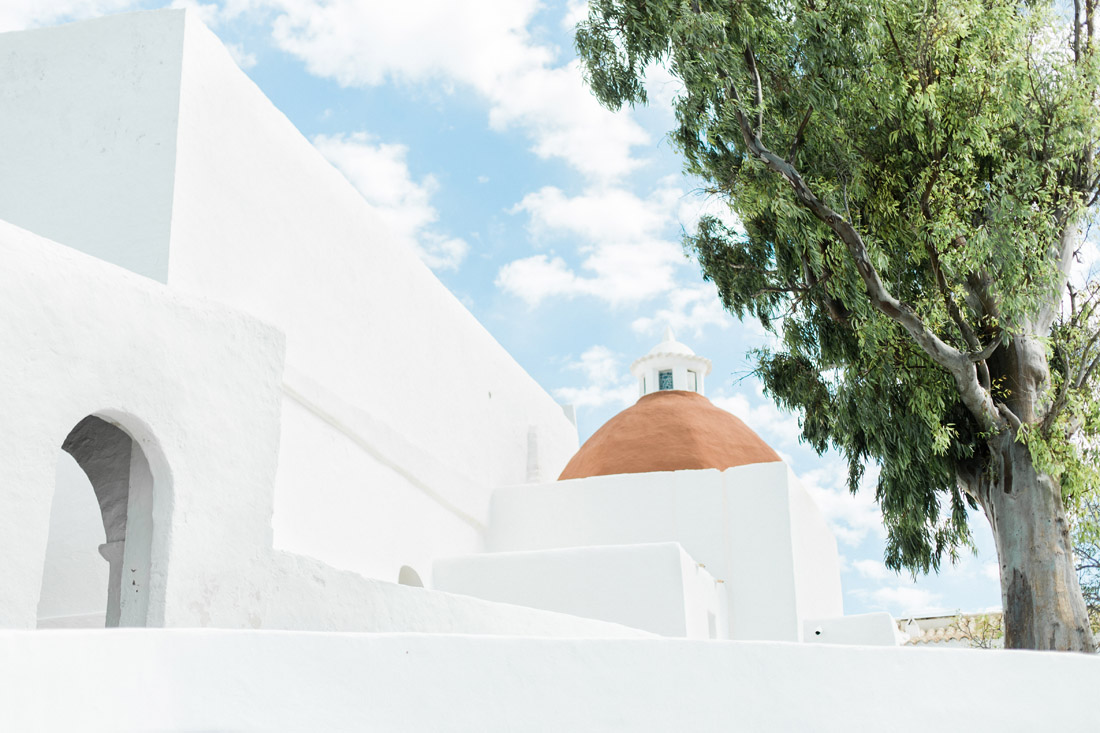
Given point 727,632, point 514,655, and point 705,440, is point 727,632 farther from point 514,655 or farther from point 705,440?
point 514,655

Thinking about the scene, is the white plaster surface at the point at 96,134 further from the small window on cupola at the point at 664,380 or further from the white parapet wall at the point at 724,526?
the small window on cupola at the point at 664,380

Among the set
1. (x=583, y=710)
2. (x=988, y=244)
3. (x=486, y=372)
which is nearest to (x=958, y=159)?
(x=988, y=244)

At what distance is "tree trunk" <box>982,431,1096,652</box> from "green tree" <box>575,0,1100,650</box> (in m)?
0.02

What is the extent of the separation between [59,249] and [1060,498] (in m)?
7.96

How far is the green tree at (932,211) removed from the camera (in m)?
8.79

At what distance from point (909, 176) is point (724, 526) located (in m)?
6.01

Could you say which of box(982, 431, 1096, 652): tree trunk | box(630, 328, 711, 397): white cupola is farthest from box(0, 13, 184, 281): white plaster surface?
box(630, 328, 711, 397): white cupola

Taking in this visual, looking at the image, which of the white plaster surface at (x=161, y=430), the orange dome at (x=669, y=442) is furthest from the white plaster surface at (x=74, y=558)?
the orange dome at (x=669, y=442)

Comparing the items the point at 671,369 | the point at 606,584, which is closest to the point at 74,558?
the point at 606,584

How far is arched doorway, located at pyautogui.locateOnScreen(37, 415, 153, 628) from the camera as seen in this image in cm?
607

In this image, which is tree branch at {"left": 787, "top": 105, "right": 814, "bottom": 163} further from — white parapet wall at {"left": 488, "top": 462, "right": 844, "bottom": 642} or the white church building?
white parapet wall at {"left": 488, "top": 462, "right": 844, "bottom": 642}

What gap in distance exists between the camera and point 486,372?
17.0 m

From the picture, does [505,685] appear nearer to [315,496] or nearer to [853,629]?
[315,496]

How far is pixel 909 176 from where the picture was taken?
9.54 metres
